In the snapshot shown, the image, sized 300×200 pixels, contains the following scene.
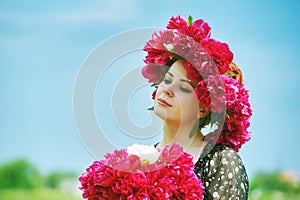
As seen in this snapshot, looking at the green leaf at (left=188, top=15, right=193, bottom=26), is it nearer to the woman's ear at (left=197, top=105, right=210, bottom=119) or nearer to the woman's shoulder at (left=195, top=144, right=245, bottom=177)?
the woman's ear at (left=197, top=105, right=210, bottom=119)

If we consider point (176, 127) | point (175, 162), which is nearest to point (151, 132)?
point (176, 127)

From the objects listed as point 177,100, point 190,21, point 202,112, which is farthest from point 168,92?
point 190,21

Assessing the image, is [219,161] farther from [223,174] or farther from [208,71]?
[208,71]

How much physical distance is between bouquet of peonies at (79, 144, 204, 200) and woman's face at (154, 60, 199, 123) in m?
0.19

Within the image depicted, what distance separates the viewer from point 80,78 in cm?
222

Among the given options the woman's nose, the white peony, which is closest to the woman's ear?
the woman's nose

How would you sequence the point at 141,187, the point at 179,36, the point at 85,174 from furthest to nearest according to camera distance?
the point at 179,36 < the point at 85,174 < the point at 141,187

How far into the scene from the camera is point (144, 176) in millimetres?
1900

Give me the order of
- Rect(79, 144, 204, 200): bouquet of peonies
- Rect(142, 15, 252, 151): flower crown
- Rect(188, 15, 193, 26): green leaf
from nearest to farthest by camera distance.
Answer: Rect(79, 144, 204, 200): bouquet of peonies, Rect(142, 15, 252, 151): flower crown, Rect(188, 15, 193, 26): green leaf

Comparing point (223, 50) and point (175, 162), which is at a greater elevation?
point (223, 50)

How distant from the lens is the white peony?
A: 1956 millimetres

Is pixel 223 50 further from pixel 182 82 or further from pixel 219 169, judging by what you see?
pixel 219 169

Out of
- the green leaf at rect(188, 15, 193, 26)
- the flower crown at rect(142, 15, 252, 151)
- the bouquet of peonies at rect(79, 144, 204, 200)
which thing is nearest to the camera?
the bouquet of peonies at rect(79, 144, 204, 200)

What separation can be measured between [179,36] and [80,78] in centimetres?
41
